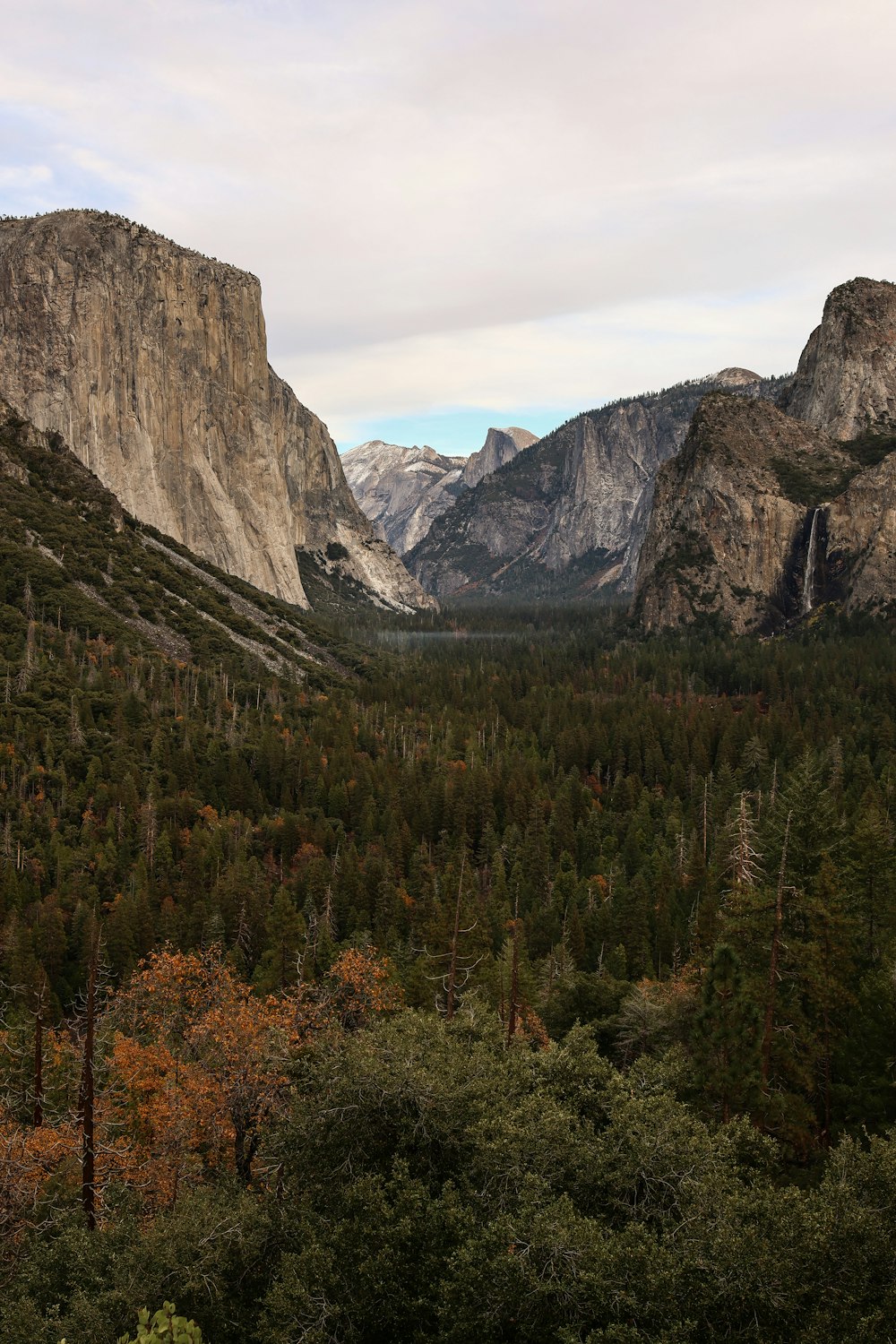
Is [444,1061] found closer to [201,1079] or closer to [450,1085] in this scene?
[450,1085]

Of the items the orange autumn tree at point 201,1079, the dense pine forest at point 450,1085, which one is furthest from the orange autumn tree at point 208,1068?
the dense pine forest at point 450,1085

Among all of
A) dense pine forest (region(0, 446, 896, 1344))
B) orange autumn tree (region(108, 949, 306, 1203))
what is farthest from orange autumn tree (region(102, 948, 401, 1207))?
dense pine forest (region(0, 446, 896, 1344))

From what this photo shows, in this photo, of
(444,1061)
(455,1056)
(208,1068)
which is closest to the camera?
(444,1061)

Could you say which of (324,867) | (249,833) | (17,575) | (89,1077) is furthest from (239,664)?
(89,1077)

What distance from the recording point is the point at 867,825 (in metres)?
41.4

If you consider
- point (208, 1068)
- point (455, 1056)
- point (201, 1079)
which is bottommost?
point (208, 1068)

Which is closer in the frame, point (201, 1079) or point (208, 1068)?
point (201, 1079)

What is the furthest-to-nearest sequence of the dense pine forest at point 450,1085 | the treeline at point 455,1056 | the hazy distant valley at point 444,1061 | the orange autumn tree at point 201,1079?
1. the orange autumn tree at point 201,1079
2. the treeline at point 455,1056
3. the hazy distant valley at point 444,1061
4. the dense pine forest at point 450,1085

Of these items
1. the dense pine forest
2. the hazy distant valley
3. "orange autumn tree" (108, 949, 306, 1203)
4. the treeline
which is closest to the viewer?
the dense pine forest

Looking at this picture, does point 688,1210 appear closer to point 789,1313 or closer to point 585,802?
point 789,1313

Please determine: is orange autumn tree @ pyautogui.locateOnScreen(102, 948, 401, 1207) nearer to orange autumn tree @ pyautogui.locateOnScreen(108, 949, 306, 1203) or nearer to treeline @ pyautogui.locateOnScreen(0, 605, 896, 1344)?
orange autumn tree @ pyautogui.locateOnScreen(108, 949, 306, 1203)

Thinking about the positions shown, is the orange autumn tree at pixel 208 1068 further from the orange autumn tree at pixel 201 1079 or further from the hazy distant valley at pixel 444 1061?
the hazy distant valley at pixel 444 1061

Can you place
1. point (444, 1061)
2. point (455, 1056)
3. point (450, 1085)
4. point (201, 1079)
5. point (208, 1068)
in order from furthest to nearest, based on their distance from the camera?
point (208, 1068) → point (201, 1079) → point (455, 1056) → point (444, 1061) → point (450, 1085)

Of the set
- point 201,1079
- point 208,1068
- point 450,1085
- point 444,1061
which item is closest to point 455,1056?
point 444,1061
